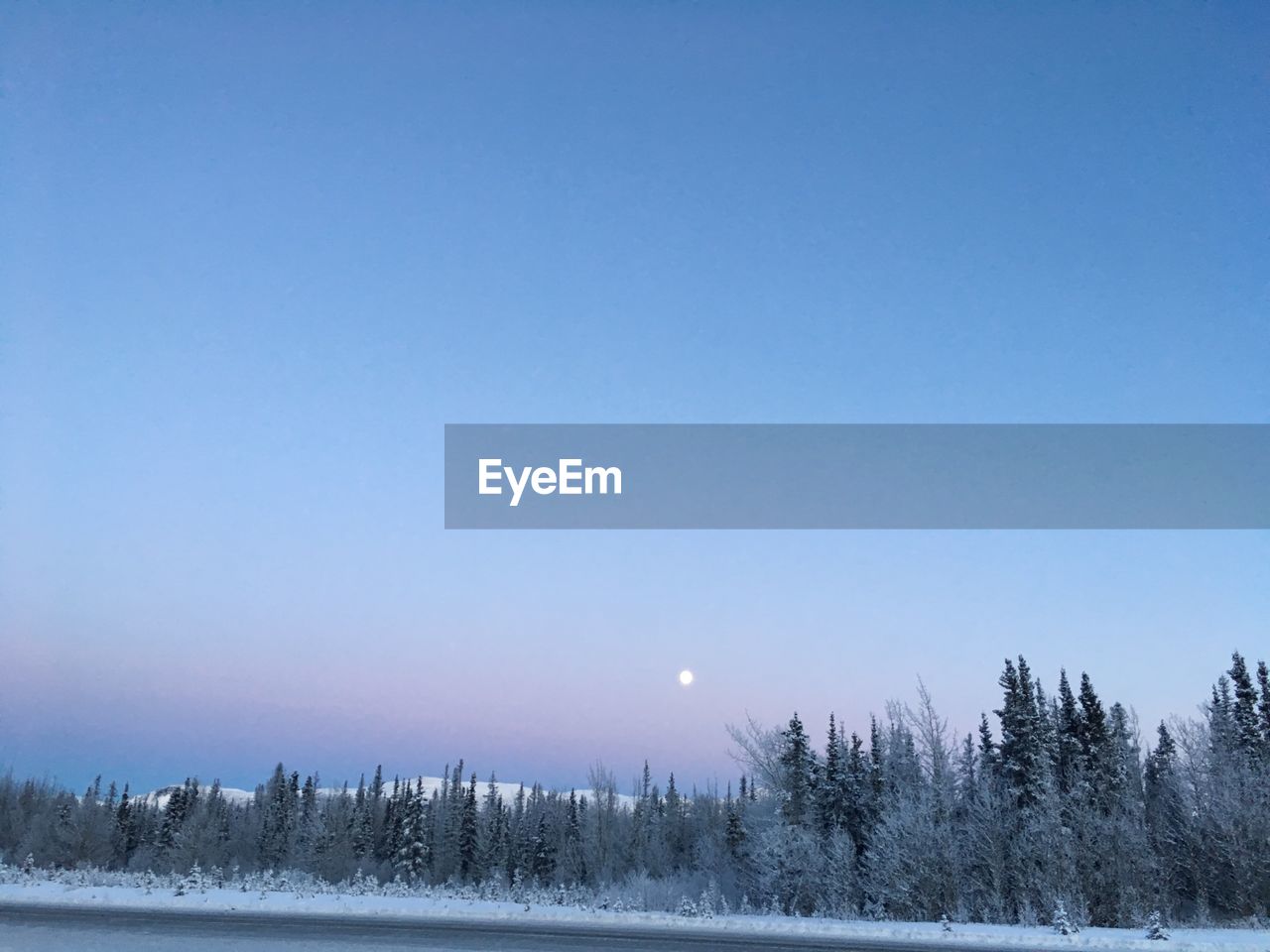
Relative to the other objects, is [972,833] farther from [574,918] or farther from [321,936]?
[321,936]

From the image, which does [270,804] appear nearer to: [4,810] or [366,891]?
[4,810]

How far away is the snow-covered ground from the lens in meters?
19.4

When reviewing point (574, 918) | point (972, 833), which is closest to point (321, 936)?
point (574, 918)

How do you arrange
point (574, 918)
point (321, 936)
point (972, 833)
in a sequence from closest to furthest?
1. point (321, 936)
2. point (574, 918)
3. point (972, 833)

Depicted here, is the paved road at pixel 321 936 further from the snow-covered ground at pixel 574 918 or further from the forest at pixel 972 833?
the forest at pixel 972 833

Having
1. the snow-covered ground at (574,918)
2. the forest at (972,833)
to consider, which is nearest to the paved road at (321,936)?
the snow-covered ground at (574,918)

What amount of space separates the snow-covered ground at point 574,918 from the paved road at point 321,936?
3.20 ft

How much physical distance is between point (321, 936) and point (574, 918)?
7.64 metres

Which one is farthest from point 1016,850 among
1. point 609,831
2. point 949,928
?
point 609,831

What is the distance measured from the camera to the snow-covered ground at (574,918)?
19391 mm

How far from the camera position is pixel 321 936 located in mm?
18438

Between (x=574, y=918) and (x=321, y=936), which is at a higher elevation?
(x=321, y=936)

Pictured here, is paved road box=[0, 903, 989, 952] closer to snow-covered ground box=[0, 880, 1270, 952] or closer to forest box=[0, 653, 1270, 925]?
snow-covered ground box=[0, 880, 1270, 952]

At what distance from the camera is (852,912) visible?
108 feet
